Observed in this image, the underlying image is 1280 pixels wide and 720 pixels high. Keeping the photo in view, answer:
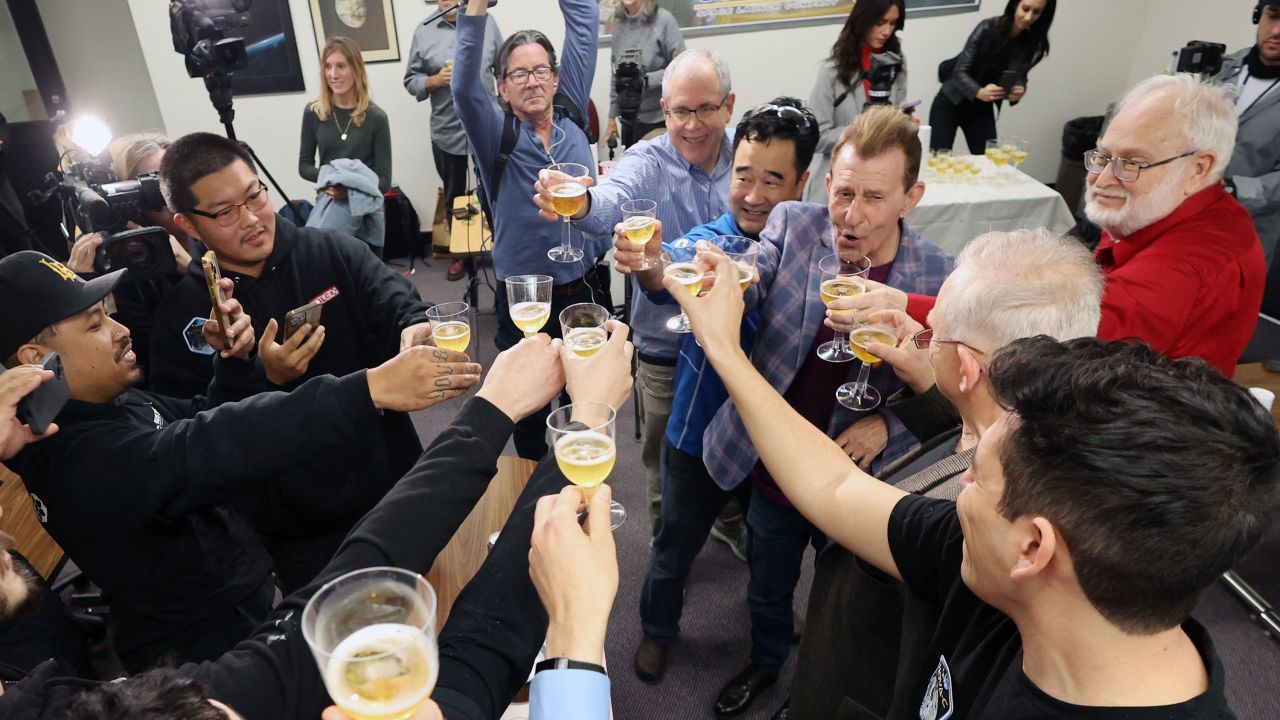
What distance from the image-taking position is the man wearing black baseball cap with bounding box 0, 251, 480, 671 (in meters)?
1.50

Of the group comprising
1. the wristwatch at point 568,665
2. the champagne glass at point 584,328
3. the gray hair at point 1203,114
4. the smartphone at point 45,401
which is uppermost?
the gray hair at point 1203,114

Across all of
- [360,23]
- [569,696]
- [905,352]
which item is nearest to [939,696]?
[569,696]

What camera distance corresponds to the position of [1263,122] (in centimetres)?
386

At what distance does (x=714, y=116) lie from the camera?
106 inches

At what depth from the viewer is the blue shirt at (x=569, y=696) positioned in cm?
98

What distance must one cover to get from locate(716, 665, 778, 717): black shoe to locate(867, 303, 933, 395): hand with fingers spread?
127 cm

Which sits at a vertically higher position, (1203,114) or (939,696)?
(1203,114)

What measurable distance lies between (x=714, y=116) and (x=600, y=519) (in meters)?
1.99

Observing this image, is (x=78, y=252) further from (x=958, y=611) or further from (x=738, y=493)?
(x=958, y=611)

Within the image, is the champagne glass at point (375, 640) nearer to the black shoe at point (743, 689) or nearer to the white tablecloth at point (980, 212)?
the black shoe at point (743, 689)

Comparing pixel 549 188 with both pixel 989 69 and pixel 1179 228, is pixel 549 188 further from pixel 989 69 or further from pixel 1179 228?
pixel 989 69

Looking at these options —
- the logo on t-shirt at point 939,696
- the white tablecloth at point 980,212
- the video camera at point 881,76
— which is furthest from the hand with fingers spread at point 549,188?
the white tablecloth at point 980,212

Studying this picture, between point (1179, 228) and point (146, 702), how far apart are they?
249cm

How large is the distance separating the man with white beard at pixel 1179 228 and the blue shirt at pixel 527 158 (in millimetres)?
1790
